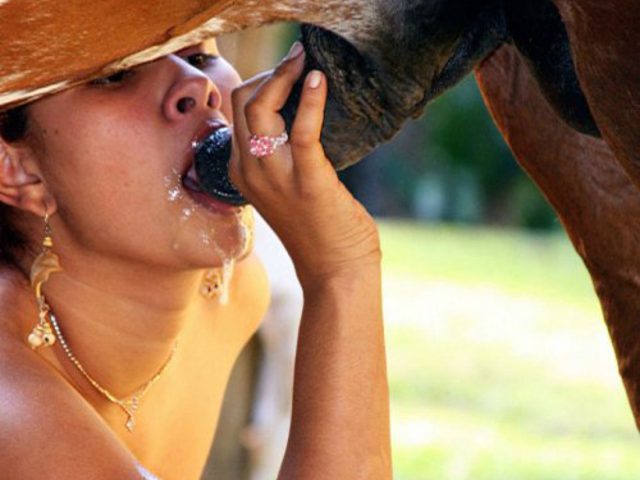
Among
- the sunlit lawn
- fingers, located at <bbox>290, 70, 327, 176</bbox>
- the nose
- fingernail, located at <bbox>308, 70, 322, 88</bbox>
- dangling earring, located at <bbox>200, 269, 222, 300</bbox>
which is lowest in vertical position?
the sunlit lawn

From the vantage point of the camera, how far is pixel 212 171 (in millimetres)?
1689

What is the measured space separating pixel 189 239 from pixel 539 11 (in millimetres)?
520

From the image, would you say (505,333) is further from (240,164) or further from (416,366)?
(240,164)

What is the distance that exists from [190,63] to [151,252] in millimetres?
262

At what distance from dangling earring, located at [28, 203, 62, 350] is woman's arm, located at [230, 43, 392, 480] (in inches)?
13.2

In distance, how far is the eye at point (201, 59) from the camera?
1884 mm

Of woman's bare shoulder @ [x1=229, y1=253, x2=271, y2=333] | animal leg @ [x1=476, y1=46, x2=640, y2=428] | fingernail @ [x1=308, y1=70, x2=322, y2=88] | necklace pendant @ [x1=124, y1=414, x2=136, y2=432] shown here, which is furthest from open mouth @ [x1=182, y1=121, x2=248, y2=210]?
woman's bare shoulder @ [x1=229, y1=253, x2=271, y2=333]

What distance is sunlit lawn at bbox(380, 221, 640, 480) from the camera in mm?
4848

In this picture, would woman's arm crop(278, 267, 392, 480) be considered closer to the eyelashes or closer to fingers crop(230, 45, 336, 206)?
fingers crop(230, 45, 336, 206)

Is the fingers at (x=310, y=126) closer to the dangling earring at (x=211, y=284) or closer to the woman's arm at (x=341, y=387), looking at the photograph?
the woman's arm at (x=341, y=387)

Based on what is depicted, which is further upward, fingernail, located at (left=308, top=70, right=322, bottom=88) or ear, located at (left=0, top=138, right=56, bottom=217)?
fingernail, located at (left=308, top=70, right=322, bottom=88)

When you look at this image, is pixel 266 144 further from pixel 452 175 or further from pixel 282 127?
pixel 452 175

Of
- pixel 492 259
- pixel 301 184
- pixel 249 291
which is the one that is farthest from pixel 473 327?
pixel 301 184

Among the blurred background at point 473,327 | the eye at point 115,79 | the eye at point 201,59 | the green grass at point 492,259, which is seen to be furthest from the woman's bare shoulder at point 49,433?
the green grass at point 492,259
